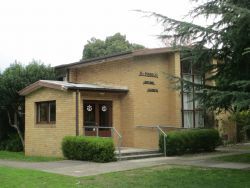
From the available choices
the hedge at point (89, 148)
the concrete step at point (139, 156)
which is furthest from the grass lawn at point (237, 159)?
the hedge at point (89, 148)

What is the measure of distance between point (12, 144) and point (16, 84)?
3717 mm

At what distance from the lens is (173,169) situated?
14.4 metres

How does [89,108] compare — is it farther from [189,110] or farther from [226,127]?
[226,127]

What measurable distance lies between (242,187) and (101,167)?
5812 mm

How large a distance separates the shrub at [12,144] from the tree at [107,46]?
2223 cm

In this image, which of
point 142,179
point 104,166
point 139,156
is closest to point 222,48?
point 142,179

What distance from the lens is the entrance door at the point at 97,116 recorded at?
20536 mm

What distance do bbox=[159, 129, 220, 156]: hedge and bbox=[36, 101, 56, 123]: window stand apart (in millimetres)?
5454

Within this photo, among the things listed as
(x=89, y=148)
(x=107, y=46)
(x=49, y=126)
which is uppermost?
(x=107, y=46)

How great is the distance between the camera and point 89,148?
Answer: 17.4 m

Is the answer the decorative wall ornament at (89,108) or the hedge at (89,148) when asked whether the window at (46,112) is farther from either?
the hedge at (89,148)

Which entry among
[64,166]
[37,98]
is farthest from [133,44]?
[64,166]

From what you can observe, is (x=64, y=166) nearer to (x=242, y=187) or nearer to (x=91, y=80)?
(x=242, y=187)

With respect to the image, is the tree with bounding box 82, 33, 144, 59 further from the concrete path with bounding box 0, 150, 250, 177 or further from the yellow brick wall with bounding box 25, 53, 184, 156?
the concrete path with bounding box 0, 150, 250, 177
